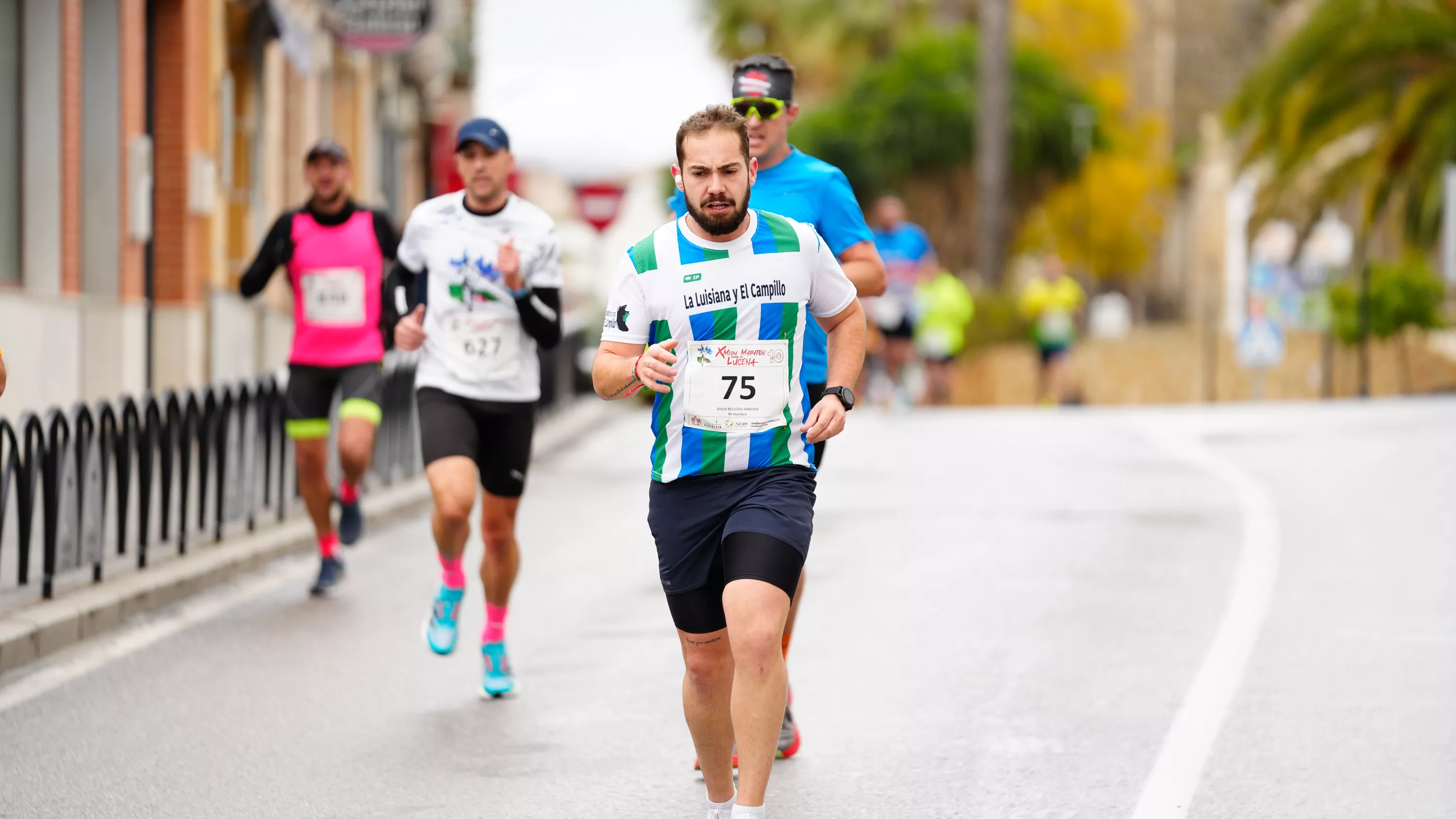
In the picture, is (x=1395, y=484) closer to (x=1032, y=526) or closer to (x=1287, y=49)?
(x=1032, y=526)

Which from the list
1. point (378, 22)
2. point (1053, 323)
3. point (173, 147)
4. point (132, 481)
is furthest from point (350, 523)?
point (1053, 323)

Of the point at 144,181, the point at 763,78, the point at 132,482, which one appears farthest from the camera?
the point at 144,181

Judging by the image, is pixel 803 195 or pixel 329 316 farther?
pixel 329 316

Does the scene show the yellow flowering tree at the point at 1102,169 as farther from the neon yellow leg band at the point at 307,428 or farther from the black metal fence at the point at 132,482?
the neon yellow leg band at the point at 307,428

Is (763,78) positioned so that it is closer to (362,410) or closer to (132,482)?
(362,410)

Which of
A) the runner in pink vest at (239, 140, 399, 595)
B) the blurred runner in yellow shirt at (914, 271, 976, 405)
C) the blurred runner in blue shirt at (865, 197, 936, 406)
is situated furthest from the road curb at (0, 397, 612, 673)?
the blurred runner in yellow shirt at (914, 271, 976, 405)

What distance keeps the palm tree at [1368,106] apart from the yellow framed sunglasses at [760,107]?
67.6ft

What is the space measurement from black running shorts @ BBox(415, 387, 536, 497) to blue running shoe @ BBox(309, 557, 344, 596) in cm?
266

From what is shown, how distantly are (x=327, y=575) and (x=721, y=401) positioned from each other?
5.48 metres

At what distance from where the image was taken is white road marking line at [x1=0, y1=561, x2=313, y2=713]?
26.3 ft

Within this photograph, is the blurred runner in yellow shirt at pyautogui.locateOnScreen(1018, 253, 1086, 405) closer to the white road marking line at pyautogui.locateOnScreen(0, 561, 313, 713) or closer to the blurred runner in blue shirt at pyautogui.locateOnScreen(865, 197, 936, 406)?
the blurred runner in blue shirt at pyautogui.locateOnScreen(865, 197, 936, 406)

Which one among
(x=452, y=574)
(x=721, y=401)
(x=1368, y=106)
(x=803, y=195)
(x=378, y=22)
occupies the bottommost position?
(x=452, y=574)

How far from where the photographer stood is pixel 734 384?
17.8 ft

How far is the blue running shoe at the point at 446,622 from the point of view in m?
7.93
